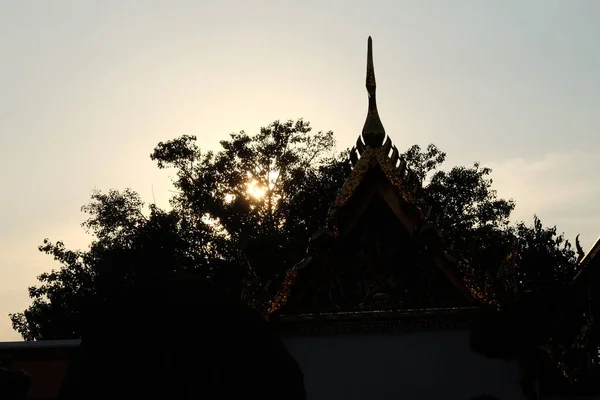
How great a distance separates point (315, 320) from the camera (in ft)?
26.0

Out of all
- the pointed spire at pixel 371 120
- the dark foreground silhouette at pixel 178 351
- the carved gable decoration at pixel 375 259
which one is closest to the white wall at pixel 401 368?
the carved gable decoration at pixel 375 259

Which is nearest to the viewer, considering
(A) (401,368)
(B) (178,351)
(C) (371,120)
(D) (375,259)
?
(B) (178,351)

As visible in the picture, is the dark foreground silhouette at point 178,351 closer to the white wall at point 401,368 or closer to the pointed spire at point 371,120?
the white wall at point 401,368

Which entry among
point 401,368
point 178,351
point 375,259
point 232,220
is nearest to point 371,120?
point 375,259

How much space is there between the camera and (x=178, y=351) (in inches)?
101

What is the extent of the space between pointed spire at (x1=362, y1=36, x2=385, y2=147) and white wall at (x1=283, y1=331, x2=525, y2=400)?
7.48 ft

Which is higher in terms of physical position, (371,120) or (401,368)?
(371,120)

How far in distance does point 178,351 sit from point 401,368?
5.55 m

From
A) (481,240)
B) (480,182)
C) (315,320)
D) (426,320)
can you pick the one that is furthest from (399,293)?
(480,182)

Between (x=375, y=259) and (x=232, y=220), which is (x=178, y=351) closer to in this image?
(x=375, y=259)

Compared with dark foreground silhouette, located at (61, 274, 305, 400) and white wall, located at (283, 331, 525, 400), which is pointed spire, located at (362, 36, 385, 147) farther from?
dark foreground silhouette, located at (61, 274, 305, 400)

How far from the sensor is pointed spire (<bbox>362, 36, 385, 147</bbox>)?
8.62 metres

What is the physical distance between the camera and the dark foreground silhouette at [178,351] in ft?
8.05

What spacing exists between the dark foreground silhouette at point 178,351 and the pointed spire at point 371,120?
6.05 metres
